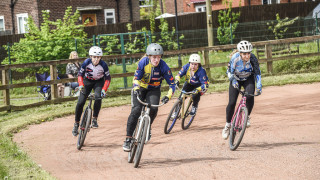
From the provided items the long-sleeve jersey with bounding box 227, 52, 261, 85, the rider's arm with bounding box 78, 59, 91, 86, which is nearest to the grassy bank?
the rider's arm with bounding box 78, 59, 91, 86

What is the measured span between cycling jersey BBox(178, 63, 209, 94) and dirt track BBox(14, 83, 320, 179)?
0.89 metres

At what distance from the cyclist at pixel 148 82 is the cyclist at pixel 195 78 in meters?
2.15

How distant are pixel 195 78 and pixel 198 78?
6 centimetres

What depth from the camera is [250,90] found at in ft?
30.2

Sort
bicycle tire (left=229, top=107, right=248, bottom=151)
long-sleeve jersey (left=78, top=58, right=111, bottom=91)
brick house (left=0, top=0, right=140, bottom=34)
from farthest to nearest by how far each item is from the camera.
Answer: brick house (left=0, top=0, right=140, bottom=34) < long-sleeve jersey (left=78, top=58, right=111, bottom=91) < bicycle tire (left=229, top=107, right=248, bottom=151)

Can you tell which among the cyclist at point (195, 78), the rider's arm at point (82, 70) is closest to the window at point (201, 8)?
the cyclist at point (195, 78)

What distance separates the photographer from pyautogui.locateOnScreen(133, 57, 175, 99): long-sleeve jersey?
8.57 m

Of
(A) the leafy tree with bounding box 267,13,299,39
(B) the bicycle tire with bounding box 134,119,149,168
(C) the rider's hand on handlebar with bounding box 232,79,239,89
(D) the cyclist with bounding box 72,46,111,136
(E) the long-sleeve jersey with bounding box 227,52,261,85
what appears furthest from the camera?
(A) the leafy tree with bounding box 267,13,299,39

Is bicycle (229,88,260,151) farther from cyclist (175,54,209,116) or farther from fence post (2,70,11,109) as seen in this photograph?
fence post (2,70,11,109)

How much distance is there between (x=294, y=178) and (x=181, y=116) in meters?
4.50

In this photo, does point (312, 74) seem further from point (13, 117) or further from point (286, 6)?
point (286, 6)

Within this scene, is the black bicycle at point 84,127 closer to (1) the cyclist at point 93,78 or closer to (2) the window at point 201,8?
(1) the cyclist at point 93,78

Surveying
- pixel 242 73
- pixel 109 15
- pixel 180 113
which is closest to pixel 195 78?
pixel 180 113

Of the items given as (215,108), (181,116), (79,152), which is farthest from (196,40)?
(79,152)
